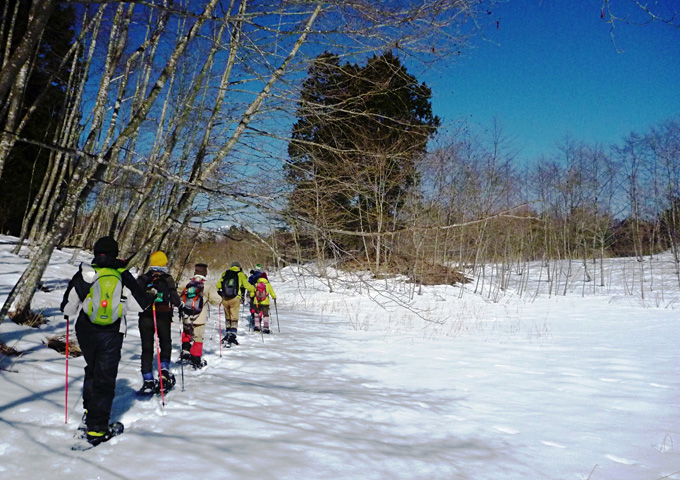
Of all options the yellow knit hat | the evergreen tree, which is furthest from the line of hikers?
the evergreen tree

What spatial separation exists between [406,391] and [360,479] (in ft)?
9.44

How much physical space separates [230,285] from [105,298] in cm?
476

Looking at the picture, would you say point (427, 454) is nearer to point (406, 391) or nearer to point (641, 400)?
point (406, 391)

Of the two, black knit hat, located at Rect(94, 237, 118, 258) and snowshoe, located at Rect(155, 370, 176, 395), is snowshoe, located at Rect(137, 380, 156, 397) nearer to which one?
snowshoe, located at Rect(155, 370, 176, 395)

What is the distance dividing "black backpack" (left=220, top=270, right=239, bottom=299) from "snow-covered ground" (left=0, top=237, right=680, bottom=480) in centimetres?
106

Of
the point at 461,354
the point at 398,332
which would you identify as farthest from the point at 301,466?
the point at 398,332

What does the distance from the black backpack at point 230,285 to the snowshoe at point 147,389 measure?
368cm

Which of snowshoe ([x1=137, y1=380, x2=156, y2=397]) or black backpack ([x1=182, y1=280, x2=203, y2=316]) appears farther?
black backpack ([x1=182, y1=280, x2=203, y2=316])

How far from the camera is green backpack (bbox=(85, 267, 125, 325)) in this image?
3.56 meters

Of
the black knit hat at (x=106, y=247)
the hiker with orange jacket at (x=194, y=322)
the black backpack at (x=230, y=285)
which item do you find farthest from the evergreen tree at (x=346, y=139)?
the black backpack at (x=230, y=285)

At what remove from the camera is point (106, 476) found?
2773 mm

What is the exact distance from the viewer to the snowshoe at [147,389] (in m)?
4.60

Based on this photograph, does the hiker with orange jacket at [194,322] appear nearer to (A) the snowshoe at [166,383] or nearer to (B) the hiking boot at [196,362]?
(B) the hiking boot at [196,362]

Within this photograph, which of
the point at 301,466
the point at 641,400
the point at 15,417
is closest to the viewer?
the point at 301,466
